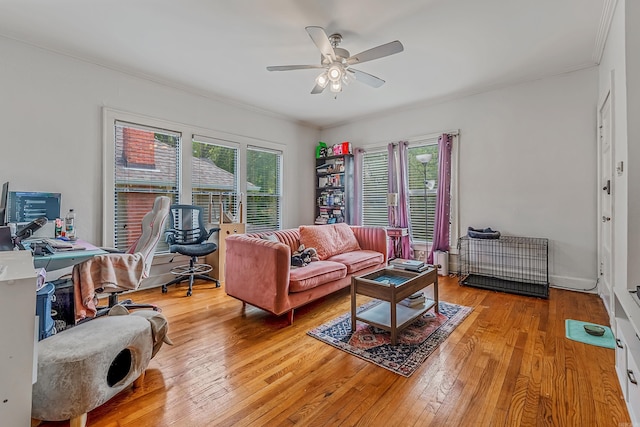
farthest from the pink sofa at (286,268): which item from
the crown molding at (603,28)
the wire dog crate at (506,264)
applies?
the crown molding at (603,28)

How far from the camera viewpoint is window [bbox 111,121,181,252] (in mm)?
3566

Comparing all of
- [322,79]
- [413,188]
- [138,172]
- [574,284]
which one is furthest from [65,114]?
[574,284]

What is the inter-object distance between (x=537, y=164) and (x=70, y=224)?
5.49 meters

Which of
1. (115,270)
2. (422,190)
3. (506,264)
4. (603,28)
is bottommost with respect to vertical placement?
(506,264)

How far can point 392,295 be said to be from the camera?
7.30 feet

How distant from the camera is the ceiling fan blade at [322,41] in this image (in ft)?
7.19

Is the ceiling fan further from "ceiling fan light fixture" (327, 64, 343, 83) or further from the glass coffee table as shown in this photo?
the glass coffee table

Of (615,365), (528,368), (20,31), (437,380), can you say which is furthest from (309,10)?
(615,365)

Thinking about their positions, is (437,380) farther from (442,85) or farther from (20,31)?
(20,31)

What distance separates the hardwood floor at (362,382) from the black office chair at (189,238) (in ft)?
3.86

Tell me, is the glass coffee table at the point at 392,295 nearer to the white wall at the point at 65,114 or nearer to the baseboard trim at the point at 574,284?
the baseboard trim at the point at 574,284

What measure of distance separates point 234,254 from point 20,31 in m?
2.88

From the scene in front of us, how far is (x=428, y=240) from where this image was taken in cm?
470

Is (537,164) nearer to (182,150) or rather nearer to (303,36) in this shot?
(303,36)
